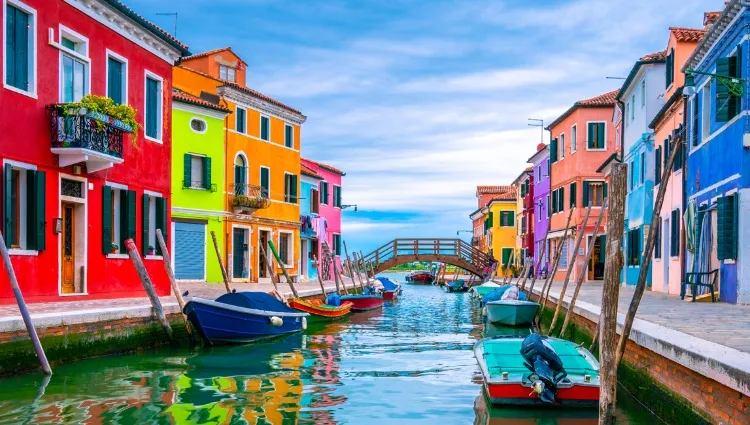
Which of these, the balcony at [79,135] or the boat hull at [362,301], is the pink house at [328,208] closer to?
the boat hull at [362,301]

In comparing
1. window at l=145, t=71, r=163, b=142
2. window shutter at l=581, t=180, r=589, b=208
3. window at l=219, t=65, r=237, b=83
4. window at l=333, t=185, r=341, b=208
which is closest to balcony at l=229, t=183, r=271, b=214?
window at l=219, t=65, r=237, b=83

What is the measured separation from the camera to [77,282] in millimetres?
16203

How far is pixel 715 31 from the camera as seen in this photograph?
15703mm

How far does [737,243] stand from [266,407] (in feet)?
31.8

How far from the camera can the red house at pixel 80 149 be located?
14070 mm

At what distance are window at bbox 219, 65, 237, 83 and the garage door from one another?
6.63m

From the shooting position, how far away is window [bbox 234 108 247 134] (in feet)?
100

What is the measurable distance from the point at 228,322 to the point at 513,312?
8585 mm

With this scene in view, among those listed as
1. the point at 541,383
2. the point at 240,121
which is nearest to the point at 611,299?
the point at 541,383

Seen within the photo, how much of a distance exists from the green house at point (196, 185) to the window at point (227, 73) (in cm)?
338

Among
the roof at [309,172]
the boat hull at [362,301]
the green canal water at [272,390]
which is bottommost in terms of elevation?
the boat hull at [362,301]

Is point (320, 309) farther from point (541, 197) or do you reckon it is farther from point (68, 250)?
point (541, 197)

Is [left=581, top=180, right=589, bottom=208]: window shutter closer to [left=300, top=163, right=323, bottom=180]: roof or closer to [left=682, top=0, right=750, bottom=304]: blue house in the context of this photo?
[left=300, top=163, right=323, bottom=180]: roof

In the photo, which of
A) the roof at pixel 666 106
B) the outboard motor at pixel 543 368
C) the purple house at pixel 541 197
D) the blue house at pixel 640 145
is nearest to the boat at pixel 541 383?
the outboard motor at pixel 543 368
